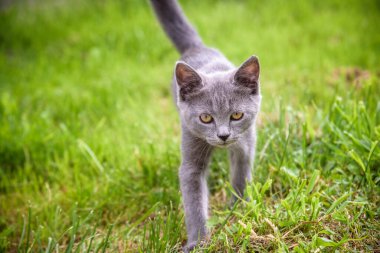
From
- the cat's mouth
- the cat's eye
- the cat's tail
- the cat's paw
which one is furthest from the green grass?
the cat's tail

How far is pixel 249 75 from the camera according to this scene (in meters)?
2.21

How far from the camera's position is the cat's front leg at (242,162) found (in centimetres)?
235

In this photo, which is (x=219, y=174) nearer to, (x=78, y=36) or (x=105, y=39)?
(x=105, y=39)

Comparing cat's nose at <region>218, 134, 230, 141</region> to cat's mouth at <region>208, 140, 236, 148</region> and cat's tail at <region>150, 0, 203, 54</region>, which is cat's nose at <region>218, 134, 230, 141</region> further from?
cat's tail at <region>150, 0, 203, 54</region>

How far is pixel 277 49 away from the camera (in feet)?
15.0

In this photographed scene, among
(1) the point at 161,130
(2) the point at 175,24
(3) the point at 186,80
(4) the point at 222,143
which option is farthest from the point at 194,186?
(2) the point at 175,24

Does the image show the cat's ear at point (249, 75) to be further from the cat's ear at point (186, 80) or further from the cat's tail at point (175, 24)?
the cat's tail at point (175, 24)

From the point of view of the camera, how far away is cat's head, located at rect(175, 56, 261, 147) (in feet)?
7.04

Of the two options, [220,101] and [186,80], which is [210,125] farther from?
[186,80]

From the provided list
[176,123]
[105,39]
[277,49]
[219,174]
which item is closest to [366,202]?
[219,174]

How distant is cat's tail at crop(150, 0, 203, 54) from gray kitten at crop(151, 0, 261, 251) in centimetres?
79

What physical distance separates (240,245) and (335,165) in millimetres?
898

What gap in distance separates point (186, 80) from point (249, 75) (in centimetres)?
36

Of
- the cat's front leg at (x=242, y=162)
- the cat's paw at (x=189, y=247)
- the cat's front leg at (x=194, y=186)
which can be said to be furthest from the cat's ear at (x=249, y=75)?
the cat's paw at (x=189, y=247)
